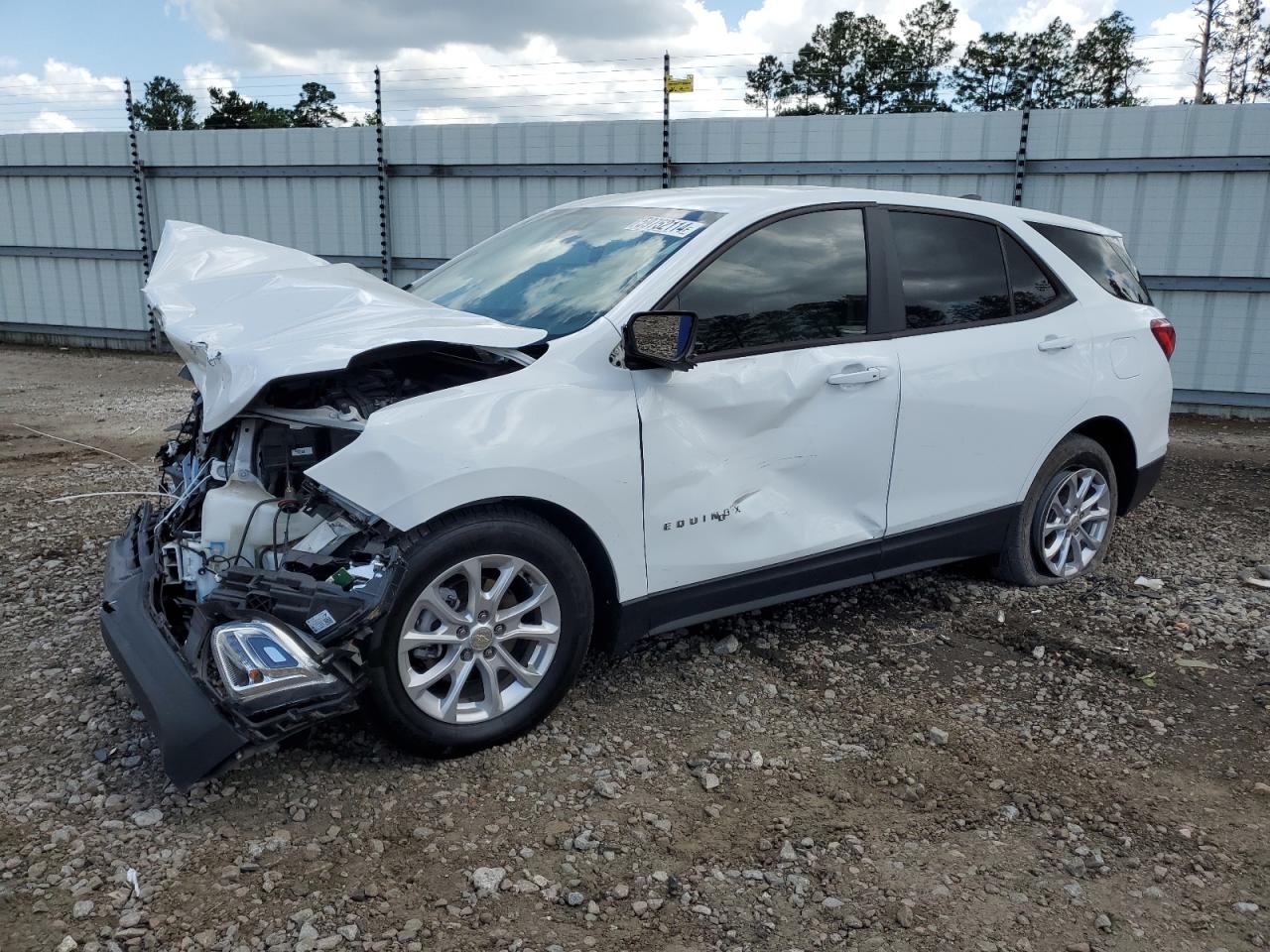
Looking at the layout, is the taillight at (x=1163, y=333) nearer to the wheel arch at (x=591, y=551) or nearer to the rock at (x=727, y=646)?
the rock at (x=727, y=646)

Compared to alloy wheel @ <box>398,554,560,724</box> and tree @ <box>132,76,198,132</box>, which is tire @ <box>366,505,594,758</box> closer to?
alloy wheel @ <box>398,554,560,724</box>

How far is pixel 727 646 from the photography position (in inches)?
162

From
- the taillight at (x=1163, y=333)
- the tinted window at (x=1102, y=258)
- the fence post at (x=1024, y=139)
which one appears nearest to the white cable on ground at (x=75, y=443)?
the tinted window at (x=1102, y=258)

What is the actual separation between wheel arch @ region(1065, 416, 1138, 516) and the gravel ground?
673 mm

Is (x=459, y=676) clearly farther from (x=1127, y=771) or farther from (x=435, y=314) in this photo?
(x=1127, y=771)

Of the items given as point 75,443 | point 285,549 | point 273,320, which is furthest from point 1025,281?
point 75,443

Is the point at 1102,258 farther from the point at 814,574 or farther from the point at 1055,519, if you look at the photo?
the point at 814,574

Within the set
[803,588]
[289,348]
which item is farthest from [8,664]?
[803,588]

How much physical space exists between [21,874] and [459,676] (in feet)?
4.02

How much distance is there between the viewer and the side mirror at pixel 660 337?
10.7ft

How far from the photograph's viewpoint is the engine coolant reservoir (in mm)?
3223

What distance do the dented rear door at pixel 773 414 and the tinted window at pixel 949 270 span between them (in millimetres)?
232

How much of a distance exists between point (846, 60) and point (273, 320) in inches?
1669

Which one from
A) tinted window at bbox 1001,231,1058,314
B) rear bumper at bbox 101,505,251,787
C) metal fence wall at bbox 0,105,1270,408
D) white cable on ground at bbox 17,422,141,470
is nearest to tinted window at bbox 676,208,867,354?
tinted window at bbox 1001,231,1058,314
